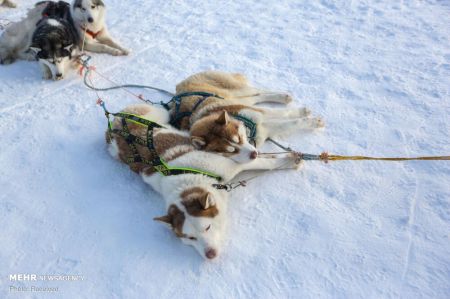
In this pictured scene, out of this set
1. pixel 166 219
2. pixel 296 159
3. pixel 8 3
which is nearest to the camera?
pixel 166 219

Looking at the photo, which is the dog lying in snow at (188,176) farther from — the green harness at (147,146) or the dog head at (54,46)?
the dog head at (54,46)

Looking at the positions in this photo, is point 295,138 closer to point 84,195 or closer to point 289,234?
point 289,234

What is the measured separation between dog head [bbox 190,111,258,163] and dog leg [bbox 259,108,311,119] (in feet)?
2.21

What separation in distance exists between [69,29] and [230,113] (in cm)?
345

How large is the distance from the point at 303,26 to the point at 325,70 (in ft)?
4.59

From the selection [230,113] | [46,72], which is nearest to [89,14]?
[46,72]

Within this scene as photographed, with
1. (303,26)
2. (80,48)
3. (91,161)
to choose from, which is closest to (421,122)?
(303,26)

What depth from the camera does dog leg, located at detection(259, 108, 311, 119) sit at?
4.04 m

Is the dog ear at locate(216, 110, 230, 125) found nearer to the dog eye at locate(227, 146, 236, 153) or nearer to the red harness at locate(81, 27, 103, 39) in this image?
the dog eye at locate(227, 146, 236, 153)

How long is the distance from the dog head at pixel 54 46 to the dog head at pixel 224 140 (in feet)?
9.85

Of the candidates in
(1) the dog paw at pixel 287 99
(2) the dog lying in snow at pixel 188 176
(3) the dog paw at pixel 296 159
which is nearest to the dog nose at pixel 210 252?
(2) the dog lying in snow at pixel 188 176

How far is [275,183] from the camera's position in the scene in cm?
361

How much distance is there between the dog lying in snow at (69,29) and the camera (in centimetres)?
563

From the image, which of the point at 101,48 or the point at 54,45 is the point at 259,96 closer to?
the point at 101,48
